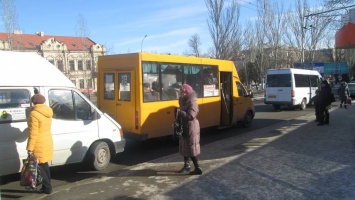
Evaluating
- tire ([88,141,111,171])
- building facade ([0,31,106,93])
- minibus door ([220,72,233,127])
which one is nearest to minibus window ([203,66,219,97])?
minibus door ([220,72,233,127])

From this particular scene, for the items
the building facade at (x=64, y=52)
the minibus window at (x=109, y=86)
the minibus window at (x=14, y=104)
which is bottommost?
the minibus window at (x=14, y=104)

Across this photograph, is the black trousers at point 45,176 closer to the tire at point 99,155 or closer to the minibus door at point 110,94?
the tire at point 99,155

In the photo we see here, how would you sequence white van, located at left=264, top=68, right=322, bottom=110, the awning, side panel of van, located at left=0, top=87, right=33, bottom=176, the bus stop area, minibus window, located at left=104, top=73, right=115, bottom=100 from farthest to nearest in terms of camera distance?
white van, located at left=264, top=68, right=322, bottom=110, the awning, minibus window, located at left=104, top=73, right=115, bottom=100, side panel of van, located at left=0, top=87, right=33, bottom=176, the bus stop area

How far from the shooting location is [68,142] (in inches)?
267

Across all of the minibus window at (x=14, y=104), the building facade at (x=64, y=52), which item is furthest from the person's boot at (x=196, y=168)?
the building facade at (x=64, y=52)

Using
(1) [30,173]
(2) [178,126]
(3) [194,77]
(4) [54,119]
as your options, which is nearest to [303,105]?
(3) [194,77]

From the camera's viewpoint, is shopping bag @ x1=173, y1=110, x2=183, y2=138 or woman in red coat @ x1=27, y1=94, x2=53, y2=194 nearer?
woman in red coat @ x1=27, y1=94, x2=53, y2=194

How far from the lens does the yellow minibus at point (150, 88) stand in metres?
8.85

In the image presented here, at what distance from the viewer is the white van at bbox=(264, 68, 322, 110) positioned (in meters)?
20.1

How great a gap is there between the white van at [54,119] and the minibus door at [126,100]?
1.15 meters

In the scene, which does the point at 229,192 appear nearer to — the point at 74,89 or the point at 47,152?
the point at 47,152

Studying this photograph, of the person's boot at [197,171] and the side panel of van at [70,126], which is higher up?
the side panel of van at [70,126]

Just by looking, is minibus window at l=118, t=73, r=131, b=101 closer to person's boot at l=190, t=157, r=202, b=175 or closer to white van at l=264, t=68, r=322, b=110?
person's boot at l=190, t=157, r=202, b=175

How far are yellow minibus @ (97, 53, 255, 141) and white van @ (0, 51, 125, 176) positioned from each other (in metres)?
1.24
